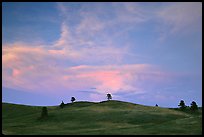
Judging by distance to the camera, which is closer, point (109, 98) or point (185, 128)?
point (185, 128)

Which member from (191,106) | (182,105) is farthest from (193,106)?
(182,105)

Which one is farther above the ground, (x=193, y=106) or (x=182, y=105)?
(x=182, y=105)

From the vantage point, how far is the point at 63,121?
7944cm

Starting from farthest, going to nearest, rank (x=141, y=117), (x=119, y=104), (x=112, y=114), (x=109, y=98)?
(x=109, y=98) < (x=119, y=104) < (x=112, y=114) < (x=141, y=117)

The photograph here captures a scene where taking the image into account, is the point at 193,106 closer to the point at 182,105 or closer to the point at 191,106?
the point at 191,106

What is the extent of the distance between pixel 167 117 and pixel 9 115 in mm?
61524

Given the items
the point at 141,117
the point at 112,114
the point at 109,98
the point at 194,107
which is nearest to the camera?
the point at 141,117

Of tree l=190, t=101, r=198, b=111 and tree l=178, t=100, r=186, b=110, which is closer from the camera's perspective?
tree l=190, t=101, r=198, b=111

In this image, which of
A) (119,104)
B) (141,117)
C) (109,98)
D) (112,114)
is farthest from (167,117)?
(109,98)

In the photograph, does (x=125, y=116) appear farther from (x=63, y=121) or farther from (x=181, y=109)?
(x=181, y=109)

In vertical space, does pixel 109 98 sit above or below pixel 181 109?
above

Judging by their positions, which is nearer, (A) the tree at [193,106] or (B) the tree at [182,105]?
(A) the tree at [193,106]

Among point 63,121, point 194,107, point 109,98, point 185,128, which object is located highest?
point 109,98

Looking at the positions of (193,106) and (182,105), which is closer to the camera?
(193,106)
